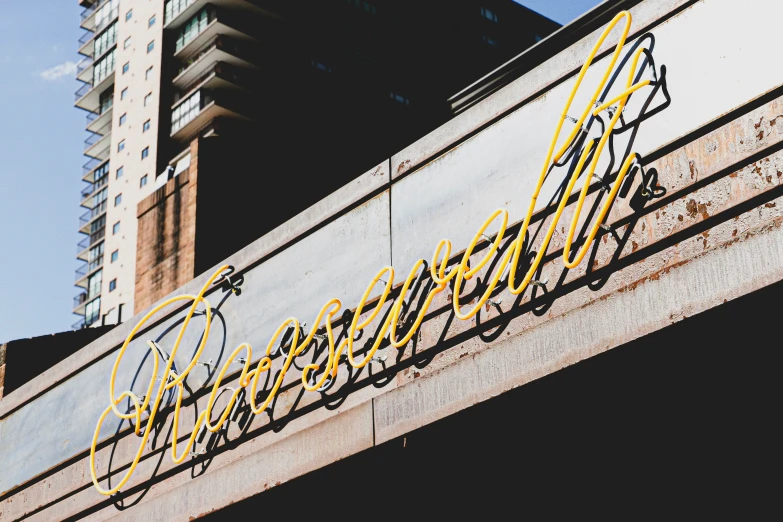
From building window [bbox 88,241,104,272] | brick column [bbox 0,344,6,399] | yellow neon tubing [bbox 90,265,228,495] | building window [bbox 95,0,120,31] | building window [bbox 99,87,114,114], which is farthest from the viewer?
building window [bbox 95,0,120,31]

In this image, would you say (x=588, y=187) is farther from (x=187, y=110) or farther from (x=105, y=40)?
(x=105, y=40)

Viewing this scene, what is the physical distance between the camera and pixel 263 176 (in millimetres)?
15547

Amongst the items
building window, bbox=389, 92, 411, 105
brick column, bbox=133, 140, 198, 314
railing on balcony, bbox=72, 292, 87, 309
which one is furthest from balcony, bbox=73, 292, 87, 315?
brick column, bbox=133, 140, 198, 314

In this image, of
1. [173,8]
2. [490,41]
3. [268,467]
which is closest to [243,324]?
[268,467]

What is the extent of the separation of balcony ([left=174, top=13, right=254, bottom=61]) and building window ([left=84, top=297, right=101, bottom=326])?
1801 cm

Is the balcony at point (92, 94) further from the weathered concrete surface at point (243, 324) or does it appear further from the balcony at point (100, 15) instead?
the weathered concrete surface at point (243, 324)

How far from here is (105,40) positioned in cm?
7419

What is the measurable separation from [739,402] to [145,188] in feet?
196

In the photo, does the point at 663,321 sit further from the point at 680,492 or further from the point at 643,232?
the point at 680,492

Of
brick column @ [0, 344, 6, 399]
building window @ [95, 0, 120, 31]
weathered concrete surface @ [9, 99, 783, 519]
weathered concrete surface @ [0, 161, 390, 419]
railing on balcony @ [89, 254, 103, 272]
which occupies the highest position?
building window @ [95, 0, 120, 31]

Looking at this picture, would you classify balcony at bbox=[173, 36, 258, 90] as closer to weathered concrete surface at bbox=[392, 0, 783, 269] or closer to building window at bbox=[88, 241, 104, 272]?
building window at bbox=[88, 241, 104, 272]

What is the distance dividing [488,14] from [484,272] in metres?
62.9

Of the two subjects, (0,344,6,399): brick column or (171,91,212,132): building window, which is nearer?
(0,344,6,399): brick column

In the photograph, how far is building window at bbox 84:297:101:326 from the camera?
228ft
